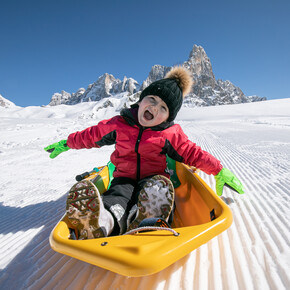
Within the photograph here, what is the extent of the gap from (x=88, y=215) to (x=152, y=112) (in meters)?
1.05

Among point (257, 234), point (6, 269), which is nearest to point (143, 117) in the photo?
point (257, 234)

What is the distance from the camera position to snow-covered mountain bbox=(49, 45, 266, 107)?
92375mm

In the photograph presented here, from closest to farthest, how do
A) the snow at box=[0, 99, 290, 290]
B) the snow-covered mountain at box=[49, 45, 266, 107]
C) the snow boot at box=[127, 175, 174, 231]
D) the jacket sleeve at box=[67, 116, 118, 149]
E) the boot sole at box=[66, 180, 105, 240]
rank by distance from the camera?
the snow at box=[0, 99, 290, 290]
the boot sole at box=[66, 180, 105, 240]
the snow boot at box=[127, 175, 174, 231]
the jacket sleeve at box=[67, 116, 118, 149]
the snow-covered mountain at box=[49, 45, 266, 107]

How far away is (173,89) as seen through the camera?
1.84 metres

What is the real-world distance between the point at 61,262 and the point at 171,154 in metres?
1.23

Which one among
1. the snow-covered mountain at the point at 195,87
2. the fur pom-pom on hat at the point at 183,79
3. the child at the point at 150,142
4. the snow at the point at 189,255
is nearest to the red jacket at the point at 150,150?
the child at the point at 150,142

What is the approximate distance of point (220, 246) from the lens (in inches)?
47.4

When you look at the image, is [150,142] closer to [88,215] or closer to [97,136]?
[97,136]

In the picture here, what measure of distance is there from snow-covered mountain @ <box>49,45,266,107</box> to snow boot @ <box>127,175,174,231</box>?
8563 centimetres

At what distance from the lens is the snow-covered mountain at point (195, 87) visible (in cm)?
9238

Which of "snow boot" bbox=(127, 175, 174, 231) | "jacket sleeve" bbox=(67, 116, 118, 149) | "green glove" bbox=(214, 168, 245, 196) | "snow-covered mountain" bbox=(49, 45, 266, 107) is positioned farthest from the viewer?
"snow-covered mountain" bbox=(49, 45, 266, 107)

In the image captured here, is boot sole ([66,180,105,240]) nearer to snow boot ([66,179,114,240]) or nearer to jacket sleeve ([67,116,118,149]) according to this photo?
snow boot ([66,179,114,240])

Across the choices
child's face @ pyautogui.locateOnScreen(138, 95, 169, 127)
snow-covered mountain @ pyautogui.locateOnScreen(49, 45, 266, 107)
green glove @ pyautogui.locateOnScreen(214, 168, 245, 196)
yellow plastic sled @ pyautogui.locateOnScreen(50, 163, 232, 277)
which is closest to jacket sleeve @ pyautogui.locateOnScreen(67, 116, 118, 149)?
child's face @ pyautogui.locateOnScreen(138, 95, 169, 127)

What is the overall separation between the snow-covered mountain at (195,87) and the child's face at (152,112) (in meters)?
85.0
